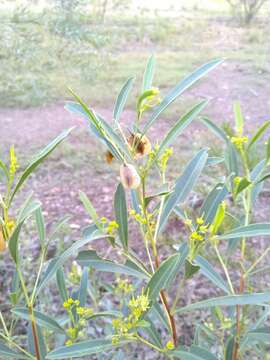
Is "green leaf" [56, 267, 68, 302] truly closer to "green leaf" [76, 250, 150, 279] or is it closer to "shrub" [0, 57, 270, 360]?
"shrub" [0, 57, 270, 360]

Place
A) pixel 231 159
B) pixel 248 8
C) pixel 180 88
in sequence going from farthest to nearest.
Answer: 1. pixel 248 8
2. pixel 231 159
3. pixel 180 88

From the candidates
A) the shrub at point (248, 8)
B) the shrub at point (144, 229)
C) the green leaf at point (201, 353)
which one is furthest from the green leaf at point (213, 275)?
the shrub at point (248, 8)

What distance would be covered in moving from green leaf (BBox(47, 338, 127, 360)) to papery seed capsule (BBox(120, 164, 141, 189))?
0.24 m

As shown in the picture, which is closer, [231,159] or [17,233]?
[17,233]

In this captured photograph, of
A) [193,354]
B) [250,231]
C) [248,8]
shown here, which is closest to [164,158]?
[250,231]

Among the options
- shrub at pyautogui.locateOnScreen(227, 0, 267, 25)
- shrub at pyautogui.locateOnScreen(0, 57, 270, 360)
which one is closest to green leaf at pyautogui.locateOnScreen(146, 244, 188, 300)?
shrub at pyautogui.locateOnScreen(0, 57, 270, 360)

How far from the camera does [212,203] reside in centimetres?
72

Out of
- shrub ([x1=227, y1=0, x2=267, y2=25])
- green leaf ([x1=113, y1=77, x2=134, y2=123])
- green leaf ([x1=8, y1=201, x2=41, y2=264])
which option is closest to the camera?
green leaf ([x1=8, y1=201, x2=41, y2=264])

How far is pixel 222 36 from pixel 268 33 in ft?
1.80

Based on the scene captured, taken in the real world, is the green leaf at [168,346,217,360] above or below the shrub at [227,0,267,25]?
below

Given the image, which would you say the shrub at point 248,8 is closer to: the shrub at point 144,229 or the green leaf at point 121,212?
the shrub at point 144,229

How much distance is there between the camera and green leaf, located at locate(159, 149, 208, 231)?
0.70 m

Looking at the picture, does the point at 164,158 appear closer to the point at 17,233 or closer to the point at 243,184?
the point at 243,184

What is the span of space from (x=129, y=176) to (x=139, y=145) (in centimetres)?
6
